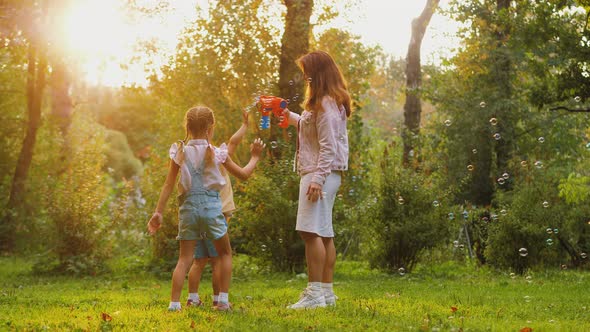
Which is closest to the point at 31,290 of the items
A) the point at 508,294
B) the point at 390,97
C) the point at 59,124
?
the point at 508,294

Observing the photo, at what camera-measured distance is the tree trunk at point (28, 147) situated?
16.9 m

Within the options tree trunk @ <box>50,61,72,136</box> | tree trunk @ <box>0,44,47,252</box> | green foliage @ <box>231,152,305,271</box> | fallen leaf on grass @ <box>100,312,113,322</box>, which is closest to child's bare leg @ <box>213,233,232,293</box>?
fallen leaf on grass @ <box>100,312,113,322</box>

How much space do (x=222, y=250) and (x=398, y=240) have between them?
526 cm

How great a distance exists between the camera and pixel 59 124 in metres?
20.2

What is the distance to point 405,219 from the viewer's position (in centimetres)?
1133

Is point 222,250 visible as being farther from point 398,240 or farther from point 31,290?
point 398,240

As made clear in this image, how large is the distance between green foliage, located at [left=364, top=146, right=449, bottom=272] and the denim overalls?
5.26 m

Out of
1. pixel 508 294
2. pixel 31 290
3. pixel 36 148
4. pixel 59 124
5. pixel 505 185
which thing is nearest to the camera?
pixel 508 294

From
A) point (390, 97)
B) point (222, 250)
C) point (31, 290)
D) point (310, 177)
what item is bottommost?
point (31, 290)

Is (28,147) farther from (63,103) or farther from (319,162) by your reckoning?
(319,162)

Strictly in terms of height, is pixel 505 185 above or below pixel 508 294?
above

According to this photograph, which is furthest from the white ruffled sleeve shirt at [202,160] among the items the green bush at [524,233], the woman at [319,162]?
the green bush at [524,233]

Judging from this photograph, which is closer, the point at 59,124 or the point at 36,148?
the point at 36,148

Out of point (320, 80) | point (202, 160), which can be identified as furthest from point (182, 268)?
point (320, 80)
